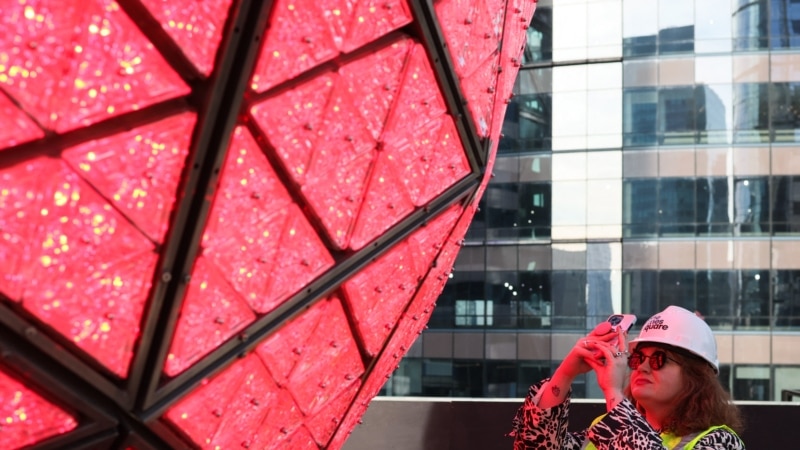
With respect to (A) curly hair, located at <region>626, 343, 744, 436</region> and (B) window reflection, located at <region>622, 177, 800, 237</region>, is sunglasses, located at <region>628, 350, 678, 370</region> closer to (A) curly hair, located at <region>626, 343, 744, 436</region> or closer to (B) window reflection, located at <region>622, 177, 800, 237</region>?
(A) curly hair, located at <region>626, 343, 744, 436</region>

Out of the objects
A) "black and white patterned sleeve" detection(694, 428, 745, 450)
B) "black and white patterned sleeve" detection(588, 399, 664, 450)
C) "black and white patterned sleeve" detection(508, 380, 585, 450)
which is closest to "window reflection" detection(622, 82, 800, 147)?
"black and white patterned sleeve" detection(508, 380, 585, 450)

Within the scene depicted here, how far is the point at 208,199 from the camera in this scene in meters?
2.12

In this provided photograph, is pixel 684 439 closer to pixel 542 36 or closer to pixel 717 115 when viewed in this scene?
pixel 717 115

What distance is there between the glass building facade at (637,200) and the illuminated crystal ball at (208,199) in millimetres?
23618

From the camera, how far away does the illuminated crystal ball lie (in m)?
1.85

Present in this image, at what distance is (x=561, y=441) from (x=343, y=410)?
869 mm

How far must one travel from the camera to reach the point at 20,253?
1.85 m

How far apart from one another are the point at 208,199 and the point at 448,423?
5293mm

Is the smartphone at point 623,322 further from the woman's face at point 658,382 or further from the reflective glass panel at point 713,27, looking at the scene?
the reflective glass panel at point 713,27

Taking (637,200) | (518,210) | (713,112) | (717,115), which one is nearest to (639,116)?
(713,112)

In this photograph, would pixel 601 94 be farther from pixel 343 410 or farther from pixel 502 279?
pixel 343 410

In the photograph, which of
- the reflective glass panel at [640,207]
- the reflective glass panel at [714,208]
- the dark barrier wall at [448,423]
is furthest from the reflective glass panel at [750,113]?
the dark barrier wall at [448,423]

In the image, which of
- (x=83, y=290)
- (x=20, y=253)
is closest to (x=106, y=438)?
(x=83, y=290)

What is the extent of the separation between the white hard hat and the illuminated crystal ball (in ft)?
2.75
